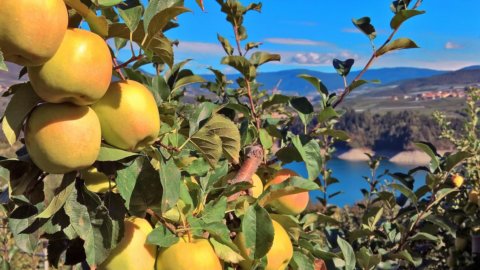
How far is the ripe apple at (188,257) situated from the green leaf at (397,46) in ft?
2.31

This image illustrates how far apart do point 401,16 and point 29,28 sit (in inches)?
36.4

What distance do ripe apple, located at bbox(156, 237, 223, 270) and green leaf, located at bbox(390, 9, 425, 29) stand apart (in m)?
0.75

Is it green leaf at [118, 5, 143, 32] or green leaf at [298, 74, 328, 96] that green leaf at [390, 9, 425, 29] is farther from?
green leaf at [118, 5, 143, 32]

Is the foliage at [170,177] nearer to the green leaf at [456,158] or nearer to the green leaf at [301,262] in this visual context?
the green leaf at [301,262]

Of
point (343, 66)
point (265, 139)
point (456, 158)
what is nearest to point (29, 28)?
point (265, 139)

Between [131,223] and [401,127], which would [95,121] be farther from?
[401,127]

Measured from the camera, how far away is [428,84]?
2963 inches

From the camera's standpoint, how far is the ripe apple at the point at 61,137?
0.70m

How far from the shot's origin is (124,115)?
0.76 metres

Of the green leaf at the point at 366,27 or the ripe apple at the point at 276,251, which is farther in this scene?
the green leaf at the point at 366,27

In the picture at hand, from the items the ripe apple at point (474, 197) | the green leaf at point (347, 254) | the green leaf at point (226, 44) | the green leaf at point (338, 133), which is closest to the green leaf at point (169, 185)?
the green leaf at point (338, 133)

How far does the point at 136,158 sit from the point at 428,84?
8093cm

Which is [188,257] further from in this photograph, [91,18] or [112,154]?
[91,18]

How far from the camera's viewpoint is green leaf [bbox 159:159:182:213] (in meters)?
0.78
